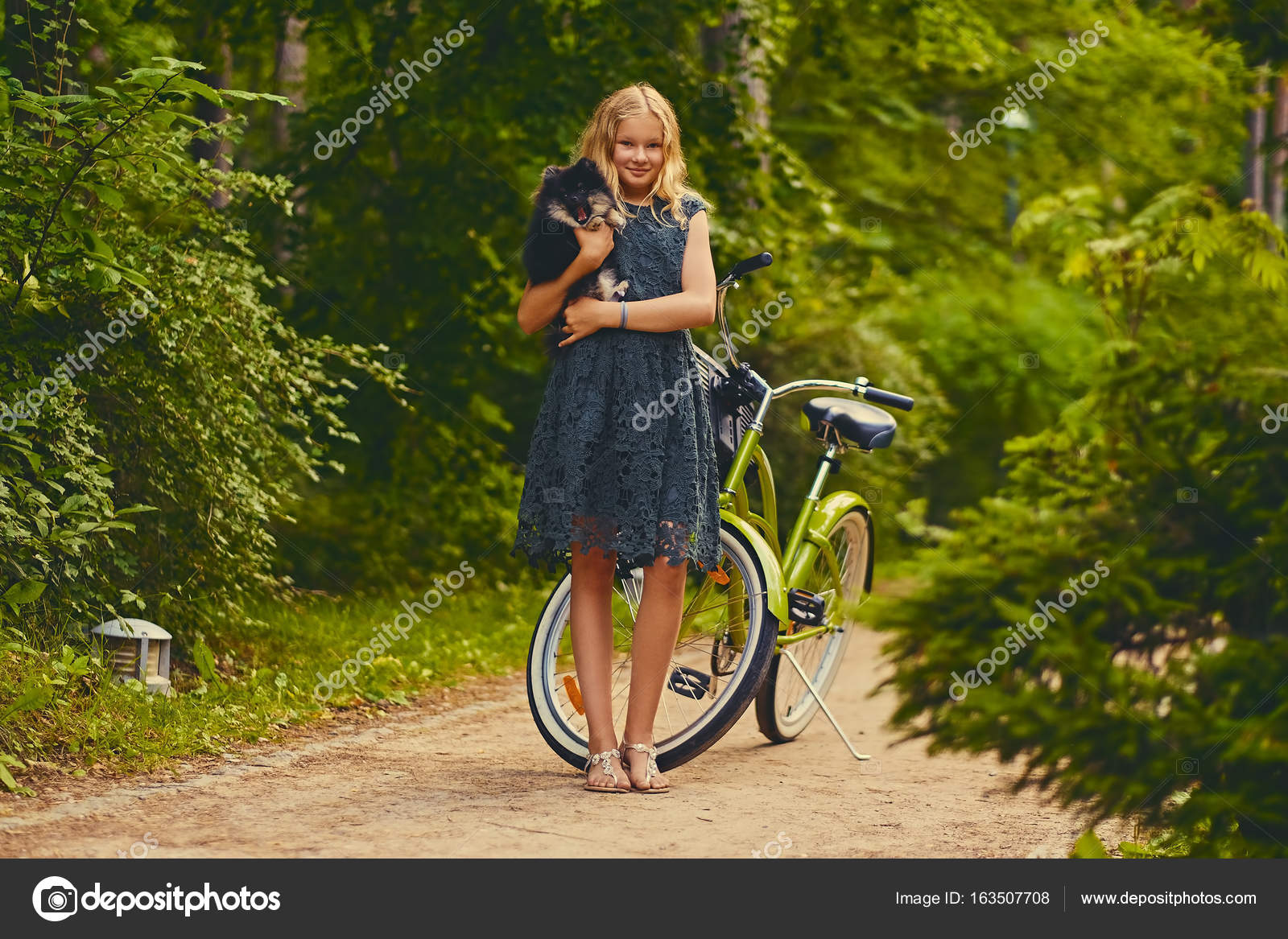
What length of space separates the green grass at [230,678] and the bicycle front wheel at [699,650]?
42.4 inches

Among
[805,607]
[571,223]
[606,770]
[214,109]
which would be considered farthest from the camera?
[214,109]

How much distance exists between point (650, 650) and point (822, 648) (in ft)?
5.06

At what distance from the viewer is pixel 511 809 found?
12.5 ft

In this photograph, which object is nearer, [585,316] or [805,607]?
[585,316]

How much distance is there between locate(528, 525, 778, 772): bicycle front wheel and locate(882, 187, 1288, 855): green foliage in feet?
4.89

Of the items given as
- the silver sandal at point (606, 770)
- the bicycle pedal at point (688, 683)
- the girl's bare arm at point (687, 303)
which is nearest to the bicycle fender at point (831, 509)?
the bicycle pedal at point (688, 683)

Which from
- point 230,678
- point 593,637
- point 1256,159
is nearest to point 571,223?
point 593,637

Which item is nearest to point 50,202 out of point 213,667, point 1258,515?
point 213,667

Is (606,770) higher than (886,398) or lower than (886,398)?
lower

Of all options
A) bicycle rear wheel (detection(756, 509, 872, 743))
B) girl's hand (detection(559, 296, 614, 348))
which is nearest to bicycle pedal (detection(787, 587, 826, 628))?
bicycle rear wheel (detection(756, 509, 872, 743))

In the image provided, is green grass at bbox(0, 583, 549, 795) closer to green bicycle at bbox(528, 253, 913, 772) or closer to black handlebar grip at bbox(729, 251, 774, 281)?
green bicycle at bbox(528, 253, 913, 772)

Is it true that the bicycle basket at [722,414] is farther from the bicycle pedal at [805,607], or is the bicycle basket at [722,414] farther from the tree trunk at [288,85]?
the tree trunk at [288,85]

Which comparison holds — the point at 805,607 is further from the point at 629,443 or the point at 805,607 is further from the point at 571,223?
the point at 571,223
